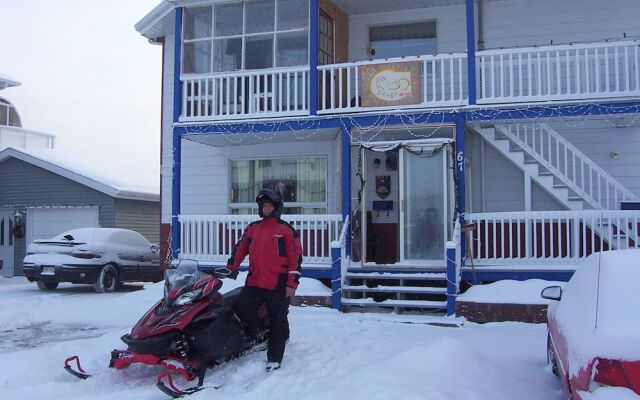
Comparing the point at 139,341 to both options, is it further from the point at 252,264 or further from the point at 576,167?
the point at 576,167

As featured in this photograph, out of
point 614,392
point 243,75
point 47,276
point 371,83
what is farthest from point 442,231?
point 47,276

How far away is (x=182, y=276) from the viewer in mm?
5574

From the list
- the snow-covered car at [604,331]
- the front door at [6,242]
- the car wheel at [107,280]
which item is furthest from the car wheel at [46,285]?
the snow-covered car at [604,331]

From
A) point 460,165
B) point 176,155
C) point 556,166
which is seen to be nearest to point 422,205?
point 460,165

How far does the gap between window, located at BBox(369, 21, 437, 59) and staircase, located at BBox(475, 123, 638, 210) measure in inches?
105

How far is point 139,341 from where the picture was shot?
205 inches

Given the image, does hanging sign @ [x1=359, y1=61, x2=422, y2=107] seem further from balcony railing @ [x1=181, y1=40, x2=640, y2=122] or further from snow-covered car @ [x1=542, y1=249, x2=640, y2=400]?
snow-covered car @ [x1=542, y1=249, x2=640, y2=400]

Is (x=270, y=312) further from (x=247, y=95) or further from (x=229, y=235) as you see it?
(x=247, y=95)

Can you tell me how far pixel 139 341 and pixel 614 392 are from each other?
363cm

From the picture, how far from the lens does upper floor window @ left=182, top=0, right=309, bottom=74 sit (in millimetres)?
12289

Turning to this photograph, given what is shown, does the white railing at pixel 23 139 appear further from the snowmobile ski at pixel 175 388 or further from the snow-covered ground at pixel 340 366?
the snowmobile ski at pixel 175 388

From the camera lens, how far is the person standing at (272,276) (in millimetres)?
6004

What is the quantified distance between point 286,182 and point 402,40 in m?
4.02

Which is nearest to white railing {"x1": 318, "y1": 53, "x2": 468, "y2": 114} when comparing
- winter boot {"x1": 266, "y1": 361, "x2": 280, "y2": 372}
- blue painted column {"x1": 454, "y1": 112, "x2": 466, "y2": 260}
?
blue painted column {"x1": 454, "y1": 112, "x2": 466, "y2": 260}
